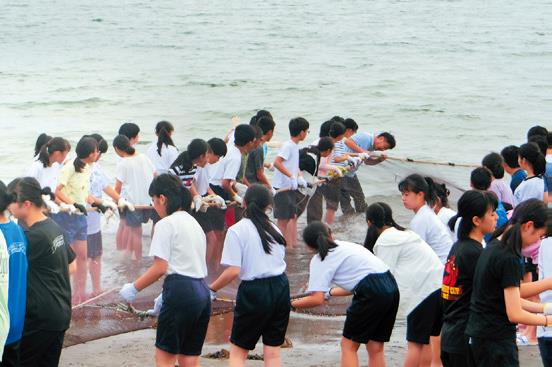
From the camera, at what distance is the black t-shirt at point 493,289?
602 cm

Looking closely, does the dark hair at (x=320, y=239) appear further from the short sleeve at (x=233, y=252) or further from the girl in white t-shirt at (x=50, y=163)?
the girl in white t-shirt at (x=50, y=163)

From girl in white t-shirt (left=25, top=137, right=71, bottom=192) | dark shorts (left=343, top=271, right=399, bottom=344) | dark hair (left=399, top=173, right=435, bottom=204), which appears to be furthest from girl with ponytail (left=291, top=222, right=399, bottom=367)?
girl in white t-shirt (left=25, top=137, right=71, bottom=192)

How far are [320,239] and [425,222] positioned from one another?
44.4 inches

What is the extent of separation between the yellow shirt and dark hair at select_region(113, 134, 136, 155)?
83 cm

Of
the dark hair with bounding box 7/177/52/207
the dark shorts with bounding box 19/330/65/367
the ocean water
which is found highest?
the dark hair with bounding box 7/177/52/207

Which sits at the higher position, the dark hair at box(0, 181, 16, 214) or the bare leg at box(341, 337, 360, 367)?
the dark hair at box(0, 181, 16, 214)

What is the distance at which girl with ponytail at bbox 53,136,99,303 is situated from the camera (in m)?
9.97

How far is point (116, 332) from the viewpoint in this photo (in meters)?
9.28

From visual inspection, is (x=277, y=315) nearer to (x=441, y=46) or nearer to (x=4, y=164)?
(x=4, y=164)

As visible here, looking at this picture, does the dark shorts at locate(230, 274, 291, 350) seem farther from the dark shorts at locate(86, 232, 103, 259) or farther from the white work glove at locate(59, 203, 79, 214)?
the dark shorts at locate(86, 232, 103, 259)

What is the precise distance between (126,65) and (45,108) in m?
8.89

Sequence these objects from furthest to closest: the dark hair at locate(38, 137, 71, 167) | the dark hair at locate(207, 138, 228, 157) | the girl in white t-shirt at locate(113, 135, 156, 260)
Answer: the dark hair at locate(207, 138, 228, 157)
the girl in white t-shirt at locate(113, 135, 156, 260)
the dark hair at locate(38, 137, 71, 167)

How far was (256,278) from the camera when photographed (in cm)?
751

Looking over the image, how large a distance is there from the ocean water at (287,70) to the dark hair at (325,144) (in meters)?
1.53
